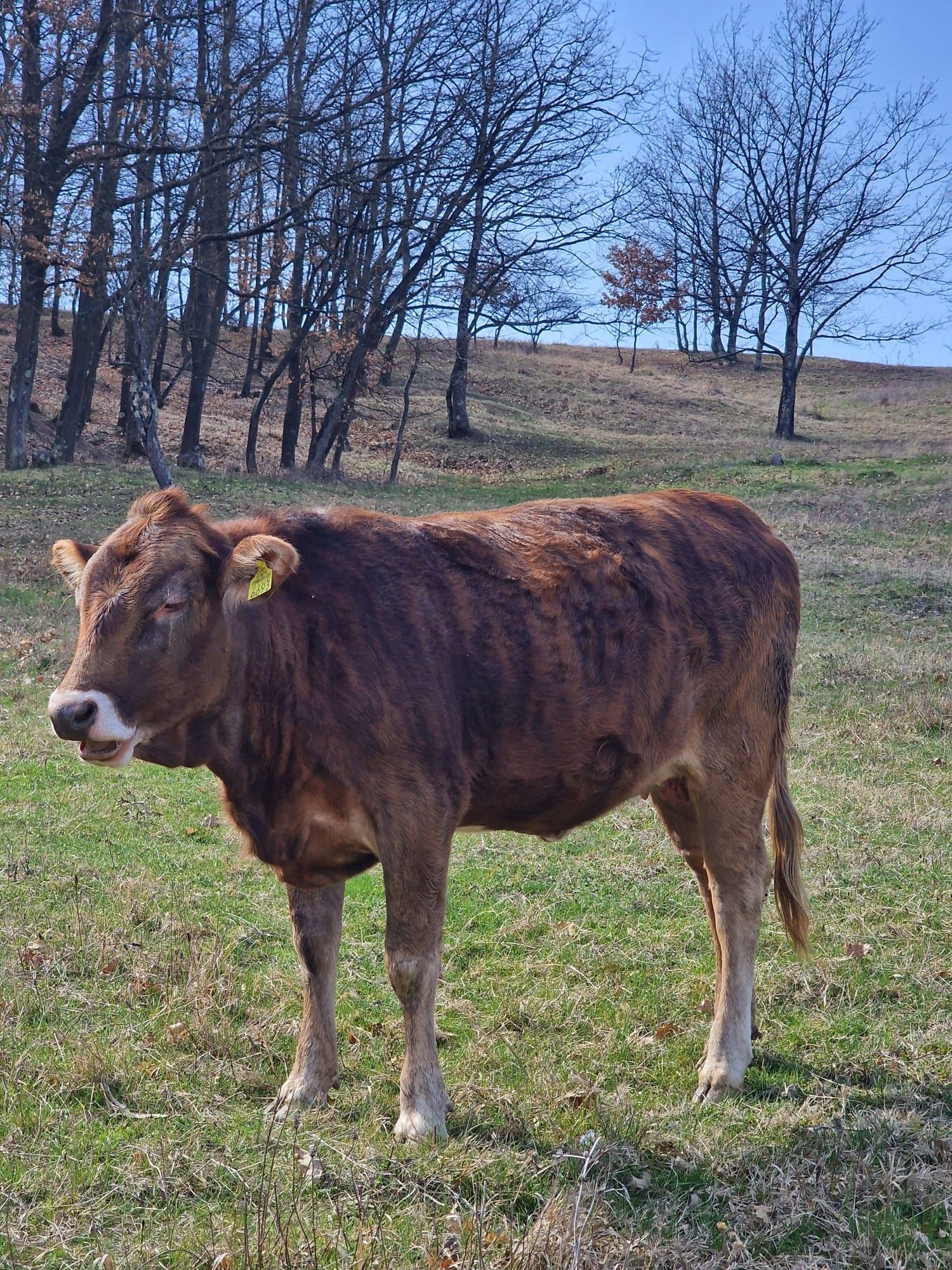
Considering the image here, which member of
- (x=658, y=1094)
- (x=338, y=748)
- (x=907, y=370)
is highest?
(x=907, y=370)

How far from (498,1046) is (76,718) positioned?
91.9 inches

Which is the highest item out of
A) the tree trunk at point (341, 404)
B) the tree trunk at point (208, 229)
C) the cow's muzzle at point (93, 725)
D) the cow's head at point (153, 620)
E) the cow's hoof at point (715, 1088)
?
the tree trunk at point (208, 229)

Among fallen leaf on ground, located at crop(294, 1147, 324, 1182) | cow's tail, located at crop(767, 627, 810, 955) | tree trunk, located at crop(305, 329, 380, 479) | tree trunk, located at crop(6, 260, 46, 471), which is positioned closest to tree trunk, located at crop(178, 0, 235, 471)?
tree trunk, located at crop(305, 329, 380, 479)

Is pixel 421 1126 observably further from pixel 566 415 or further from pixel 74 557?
pixel 566 415

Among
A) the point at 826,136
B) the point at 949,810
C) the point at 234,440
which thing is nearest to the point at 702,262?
the point at 826,136

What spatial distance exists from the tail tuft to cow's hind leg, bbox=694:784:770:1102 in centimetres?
22

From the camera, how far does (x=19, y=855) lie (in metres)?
6.39

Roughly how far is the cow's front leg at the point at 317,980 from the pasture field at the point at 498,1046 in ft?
0.52

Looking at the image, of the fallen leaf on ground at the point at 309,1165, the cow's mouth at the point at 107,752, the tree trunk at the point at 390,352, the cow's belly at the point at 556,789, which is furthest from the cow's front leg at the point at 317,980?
the tree trunk at the point at 390,352

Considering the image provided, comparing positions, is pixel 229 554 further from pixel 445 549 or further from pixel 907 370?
pixel 907 370

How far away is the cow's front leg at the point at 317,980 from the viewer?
14.1ft

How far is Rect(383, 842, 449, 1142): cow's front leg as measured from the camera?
13.1 ft

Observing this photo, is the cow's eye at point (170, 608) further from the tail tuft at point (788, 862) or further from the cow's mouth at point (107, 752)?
the tail tuft at point (788, 862)

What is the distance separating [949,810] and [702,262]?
34527mm
